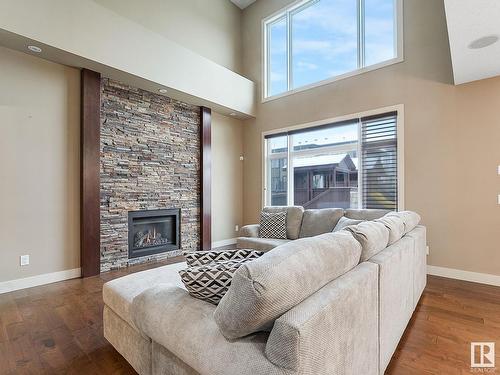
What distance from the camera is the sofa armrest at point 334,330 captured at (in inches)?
31.9

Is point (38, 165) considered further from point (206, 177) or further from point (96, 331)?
point (206, 177)

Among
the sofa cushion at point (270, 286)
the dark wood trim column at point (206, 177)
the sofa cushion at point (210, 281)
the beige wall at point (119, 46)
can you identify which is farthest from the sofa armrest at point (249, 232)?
the sofa cushion at point (270, 286)

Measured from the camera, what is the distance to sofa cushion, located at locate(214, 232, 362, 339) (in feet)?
2.83

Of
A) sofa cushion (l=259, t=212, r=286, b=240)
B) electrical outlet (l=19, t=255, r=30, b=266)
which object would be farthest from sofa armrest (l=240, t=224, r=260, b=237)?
electrical outlet (l=19, t=255, r=30, b=266)

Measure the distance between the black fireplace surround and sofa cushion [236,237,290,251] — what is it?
1412mm

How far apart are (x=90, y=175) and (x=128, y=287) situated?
2450 millimetres

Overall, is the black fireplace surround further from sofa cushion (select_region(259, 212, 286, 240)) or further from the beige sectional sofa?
the beige sectional sofa

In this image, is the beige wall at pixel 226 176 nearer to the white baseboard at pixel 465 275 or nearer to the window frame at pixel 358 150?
the window frame at pixel 358 150

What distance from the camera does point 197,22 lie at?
5047 millimetres

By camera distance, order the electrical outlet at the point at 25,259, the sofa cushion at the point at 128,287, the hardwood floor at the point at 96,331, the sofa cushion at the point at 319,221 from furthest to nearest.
Answer: the sofa cushion at the point at 319,221 → the electrical outlet at the point at 25,259 → the hardwood floor at the point at 96,331 → the sofa cushion at the point at 128,287

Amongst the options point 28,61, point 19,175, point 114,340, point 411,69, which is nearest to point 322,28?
point 411,69

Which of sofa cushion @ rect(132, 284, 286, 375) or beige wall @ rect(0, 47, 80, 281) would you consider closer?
sofa cushion @ rect(132, 284, 286, 375)

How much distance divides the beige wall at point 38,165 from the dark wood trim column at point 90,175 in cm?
11

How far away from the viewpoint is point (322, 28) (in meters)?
4.97
